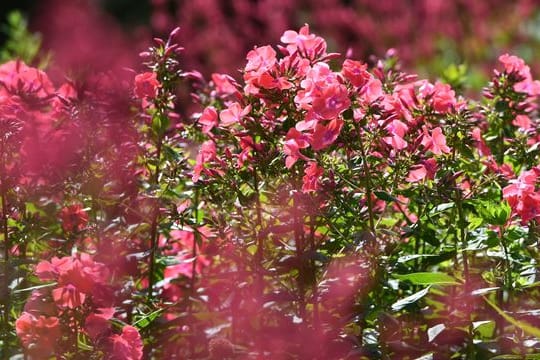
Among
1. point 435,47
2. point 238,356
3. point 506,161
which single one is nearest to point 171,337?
point 238,356

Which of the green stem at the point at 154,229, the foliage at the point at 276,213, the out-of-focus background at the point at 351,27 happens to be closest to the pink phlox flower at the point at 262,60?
the foliage at the point at 276,213

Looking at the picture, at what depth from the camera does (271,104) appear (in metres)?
2.13

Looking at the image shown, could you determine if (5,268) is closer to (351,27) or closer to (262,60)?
(262,60)

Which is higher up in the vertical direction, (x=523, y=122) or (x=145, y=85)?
(x=145, y=85)

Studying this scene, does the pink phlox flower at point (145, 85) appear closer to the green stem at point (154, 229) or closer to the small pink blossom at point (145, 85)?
the small pink blossom at point (145, 85)

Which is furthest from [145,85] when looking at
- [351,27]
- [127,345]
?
[351,27]

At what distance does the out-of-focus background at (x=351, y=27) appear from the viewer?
22.8 ft

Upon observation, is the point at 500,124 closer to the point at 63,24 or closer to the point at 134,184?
the point at 134,184

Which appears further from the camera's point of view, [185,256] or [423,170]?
[185,256]

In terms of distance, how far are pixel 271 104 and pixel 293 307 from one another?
0.55 meters

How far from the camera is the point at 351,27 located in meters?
7.17

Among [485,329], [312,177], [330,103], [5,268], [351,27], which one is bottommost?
[485,329]

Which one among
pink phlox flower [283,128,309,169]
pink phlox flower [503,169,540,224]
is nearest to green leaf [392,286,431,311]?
pink phlox flower [503,169,540,224]

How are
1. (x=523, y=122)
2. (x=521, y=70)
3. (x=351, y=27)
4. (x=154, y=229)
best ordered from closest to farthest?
1. (x=154, y=229)
2. (x=521, y=70)
3. (x=523, y=122)
4. (x=351, y=27)
